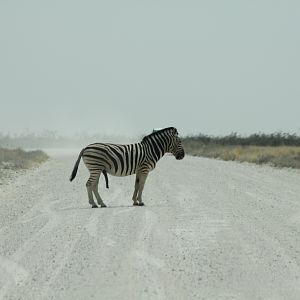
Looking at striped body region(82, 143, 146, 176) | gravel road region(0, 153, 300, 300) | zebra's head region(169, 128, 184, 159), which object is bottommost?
gravel road region(0, 153, 300, 300)

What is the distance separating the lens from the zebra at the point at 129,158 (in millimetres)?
16812

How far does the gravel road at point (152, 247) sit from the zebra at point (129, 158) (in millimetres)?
568

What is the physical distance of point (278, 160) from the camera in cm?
4091

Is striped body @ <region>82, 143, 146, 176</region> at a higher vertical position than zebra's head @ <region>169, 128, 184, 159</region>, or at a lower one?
lower

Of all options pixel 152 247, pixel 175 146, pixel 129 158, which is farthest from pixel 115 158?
pixel 152 247

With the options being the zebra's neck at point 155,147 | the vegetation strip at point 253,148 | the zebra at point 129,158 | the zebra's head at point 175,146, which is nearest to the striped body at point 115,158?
the zebra at point 129,158

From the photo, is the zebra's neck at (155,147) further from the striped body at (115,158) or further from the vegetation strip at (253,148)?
Result: the vegetation strip at (253,148)

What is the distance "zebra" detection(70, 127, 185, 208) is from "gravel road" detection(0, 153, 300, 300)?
1.86 feet

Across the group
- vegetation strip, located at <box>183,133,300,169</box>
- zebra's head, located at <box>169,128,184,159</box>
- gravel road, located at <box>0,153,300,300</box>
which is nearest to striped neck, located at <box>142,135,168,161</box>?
zebra's head, located at <box>169,128,184,159</box>

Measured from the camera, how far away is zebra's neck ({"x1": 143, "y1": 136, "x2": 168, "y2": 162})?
17781 millimetres

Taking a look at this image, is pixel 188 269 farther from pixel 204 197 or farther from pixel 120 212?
pixel 204 197

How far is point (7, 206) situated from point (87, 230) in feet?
17.6

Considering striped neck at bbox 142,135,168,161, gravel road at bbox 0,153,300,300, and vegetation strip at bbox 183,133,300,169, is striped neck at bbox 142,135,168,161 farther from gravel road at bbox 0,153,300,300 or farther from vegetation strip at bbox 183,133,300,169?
vegetation strip at bbox 183,133,300,169

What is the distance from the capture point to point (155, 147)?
17.9m
